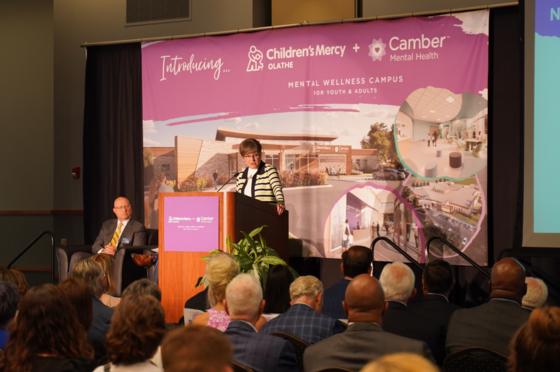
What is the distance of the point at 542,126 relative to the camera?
4469mm

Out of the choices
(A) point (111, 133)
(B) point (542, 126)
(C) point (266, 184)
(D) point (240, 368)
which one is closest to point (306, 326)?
(D) point (240, 368)

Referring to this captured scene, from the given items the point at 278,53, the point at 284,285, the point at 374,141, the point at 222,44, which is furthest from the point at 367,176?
the point at 284,285

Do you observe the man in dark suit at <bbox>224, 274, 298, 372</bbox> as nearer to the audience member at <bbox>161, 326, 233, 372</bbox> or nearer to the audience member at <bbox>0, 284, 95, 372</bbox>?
the audience member at <bbox>0, 284, 95, 372</bbox>

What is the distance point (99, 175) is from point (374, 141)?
145 inches

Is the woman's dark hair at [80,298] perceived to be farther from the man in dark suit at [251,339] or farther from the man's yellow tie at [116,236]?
the man's yellow tie at [116,236]

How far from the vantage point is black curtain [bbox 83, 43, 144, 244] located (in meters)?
7.89

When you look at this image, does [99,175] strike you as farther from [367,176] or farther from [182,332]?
[182,332]

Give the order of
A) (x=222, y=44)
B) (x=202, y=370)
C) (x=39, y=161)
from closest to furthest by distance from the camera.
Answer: (x=202, y=370), (x=222, y=44), (x=39, y=161)

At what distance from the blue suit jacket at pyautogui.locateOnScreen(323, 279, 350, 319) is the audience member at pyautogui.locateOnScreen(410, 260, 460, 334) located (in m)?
0.51

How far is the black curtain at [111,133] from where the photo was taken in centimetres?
789

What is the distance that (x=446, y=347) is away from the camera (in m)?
3.19

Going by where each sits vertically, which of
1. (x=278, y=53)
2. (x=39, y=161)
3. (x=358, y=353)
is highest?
(x=278, y=53)

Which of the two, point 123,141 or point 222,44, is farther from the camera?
point 123,141

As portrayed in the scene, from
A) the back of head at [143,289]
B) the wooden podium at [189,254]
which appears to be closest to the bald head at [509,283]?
the back of head at [143,289]
